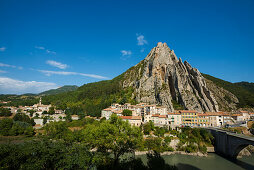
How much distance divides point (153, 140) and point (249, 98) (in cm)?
7604

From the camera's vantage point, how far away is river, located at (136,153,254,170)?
2691 centimetres

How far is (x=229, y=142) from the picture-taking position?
106 feet

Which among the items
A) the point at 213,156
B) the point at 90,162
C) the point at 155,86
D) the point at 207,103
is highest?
the point at 155,86

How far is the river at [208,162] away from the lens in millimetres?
26906

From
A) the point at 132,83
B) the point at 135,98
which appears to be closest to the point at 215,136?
the point at 135,98

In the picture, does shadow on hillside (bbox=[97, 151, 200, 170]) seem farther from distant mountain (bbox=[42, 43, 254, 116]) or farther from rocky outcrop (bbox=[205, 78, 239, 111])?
rocky outcrop (bbox=[205, 78, 239, 111])

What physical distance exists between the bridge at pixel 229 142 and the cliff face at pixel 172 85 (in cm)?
2583

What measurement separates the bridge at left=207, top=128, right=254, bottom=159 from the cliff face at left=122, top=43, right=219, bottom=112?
2583 cm

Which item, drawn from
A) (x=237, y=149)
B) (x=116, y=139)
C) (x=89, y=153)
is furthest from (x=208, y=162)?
(x=89, y=153)

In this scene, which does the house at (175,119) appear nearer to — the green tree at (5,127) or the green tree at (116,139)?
the green tree at (116,139)

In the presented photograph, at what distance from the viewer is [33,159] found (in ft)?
49.2

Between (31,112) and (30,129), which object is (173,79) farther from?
(31,112)

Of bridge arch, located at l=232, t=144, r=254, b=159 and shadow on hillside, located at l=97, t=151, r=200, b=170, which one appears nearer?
shadow on hillside, located at l=97, t=151, r=200, b=170

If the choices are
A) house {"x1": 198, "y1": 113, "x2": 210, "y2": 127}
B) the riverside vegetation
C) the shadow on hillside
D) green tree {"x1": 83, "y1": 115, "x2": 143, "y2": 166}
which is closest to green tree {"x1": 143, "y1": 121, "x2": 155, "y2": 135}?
house {"x1": 198, "y1": 113, "x2": 210, "y2": 127}
